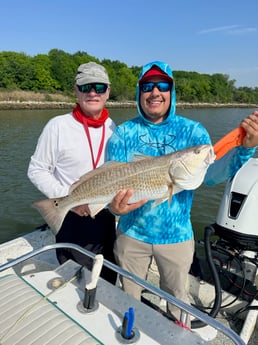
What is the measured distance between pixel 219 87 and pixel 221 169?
15054 cm

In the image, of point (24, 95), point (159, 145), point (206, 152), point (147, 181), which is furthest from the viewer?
point (24, 95)

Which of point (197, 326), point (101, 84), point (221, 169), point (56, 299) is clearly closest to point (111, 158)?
point (101, 84)

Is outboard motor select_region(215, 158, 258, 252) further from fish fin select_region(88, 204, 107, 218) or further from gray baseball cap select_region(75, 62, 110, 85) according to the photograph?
gray baseball cap select_region(75, 62, 110, 85)

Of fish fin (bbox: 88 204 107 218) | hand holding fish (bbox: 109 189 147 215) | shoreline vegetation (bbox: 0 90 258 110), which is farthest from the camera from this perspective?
shoreline vegetation (bbox: 0 90 258 110)

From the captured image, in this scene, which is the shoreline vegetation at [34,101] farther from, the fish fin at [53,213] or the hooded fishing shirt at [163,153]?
the hooded fishing shirt at [163,153]

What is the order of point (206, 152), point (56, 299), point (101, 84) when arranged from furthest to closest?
point (101, 84) < point (206, 152) < point (56, 299)

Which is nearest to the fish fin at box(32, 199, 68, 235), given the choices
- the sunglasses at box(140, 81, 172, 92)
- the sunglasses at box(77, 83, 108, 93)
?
the sunglasses at box(77, 83, 108, 93)

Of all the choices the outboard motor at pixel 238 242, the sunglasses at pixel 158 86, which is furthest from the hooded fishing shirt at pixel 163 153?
the outboard motor at pixel 238 242

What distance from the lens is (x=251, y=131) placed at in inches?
113

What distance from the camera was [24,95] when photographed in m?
71.4

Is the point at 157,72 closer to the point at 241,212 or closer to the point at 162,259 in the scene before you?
the point at 162,259

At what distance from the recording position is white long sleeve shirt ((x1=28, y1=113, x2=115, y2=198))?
339 centimetres

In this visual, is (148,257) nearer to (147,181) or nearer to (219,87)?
(147,181)

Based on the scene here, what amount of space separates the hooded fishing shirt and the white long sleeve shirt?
0.46 m
